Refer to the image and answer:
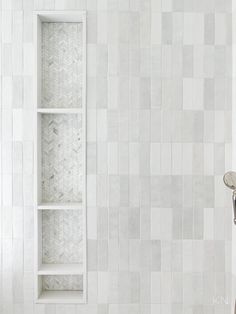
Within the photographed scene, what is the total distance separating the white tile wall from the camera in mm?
1897

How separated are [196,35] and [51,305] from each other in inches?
57.5

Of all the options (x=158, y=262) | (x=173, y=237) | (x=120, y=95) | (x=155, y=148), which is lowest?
(x=158, y=262)

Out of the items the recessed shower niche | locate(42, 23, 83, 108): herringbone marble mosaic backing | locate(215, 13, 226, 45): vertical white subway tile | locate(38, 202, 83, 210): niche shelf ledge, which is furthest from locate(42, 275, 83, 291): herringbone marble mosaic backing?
locate(215, 13, 226, 45): vertical white subway tile

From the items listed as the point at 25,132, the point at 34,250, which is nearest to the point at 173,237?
the point at 34,250

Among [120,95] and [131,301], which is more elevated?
[120,95]

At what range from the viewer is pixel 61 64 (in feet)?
6.55

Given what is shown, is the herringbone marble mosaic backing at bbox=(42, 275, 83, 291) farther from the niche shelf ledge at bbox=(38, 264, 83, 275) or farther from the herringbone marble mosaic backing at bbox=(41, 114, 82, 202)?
the herringbone marble mosaic backing at bbox=(41, 114, 82, 202)

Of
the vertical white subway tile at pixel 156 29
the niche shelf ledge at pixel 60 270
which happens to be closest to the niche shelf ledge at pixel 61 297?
the niche shelf ledge at pixel 60 270

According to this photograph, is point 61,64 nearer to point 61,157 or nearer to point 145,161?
point 61,157

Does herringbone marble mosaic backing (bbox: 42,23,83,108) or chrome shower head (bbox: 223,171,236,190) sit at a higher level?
herringbone marble mosaic backing (bbox: 42,23,83,108)

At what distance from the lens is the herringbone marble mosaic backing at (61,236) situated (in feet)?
6.54

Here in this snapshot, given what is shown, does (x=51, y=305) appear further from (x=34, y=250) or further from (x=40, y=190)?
(x=40, y=190)

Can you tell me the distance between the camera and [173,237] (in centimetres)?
191

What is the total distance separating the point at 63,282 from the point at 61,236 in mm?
235
